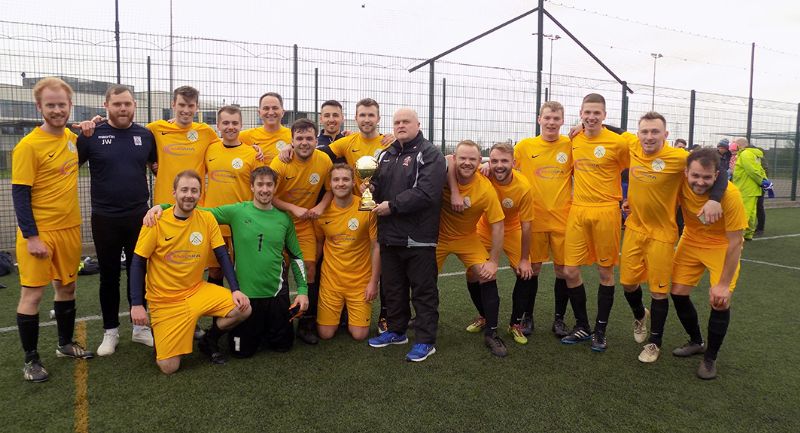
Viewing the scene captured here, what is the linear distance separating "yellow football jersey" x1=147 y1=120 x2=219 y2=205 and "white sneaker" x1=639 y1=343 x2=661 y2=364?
3.91 meters

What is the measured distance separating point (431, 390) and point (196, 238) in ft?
6.67

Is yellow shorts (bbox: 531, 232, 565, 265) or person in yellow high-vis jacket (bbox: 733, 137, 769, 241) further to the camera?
person in yellow high-vis jacket (bbox: 733, 137, 769, 241)

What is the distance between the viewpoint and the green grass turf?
3.08m

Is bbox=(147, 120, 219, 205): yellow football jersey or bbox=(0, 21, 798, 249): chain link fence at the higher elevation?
bbox=(0, 21, 798, 249): chain link fence

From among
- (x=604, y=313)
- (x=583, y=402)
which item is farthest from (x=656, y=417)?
(x=604, y=313)

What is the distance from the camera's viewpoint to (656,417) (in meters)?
3.18

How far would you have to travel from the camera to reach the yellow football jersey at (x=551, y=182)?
4.55 meters

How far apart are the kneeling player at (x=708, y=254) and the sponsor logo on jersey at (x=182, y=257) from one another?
3636 mm

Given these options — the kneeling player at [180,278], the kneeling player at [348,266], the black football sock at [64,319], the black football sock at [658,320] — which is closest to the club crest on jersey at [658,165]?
the black football sock at [658,320]

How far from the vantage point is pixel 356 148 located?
15.5 feet

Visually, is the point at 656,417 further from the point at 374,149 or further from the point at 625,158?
the point at 374,149

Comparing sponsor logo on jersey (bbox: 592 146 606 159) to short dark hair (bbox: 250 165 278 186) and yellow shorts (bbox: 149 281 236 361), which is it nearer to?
short dark hair (bbox: 250 165 278 186)

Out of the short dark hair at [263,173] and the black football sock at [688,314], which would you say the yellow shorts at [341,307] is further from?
the black football sock at [688,314]

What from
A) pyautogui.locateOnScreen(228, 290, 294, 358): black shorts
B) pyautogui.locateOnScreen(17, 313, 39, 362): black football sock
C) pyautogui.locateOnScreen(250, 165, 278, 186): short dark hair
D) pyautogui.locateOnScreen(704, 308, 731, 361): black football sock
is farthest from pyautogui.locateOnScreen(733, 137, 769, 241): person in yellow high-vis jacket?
pyautogui.locateOnScreen(17, 313, 39, 362): black football sock
